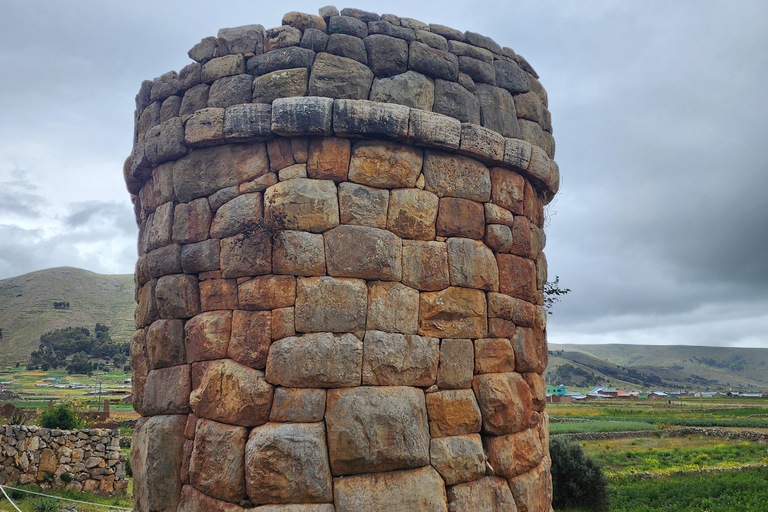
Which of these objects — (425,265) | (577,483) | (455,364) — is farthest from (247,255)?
(577,483)

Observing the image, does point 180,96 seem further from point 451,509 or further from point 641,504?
point 641,504

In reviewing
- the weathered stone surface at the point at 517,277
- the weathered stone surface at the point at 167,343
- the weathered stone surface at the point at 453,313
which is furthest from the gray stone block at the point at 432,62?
the weathered stone surface at the point at 167,343

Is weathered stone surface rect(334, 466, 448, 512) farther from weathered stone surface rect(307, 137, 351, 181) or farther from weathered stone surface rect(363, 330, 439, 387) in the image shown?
weathered stone surface rect(307, 137, 351, 181)

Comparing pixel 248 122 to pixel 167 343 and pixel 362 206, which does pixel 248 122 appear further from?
pixel 167 343

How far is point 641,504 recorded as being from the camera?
1239cm

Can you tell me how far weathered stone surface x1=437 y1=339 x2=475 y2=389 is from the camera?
4645mm

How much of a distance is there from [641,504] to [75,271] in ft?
346

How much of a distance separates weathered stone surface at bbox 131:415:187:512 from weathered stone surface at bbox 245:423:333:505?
3.11 ft

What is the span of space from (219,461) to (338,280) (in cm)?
165

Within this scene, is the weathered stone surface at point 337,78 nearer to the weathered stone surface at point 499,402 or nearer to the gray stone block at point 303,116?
the gray stone block at point 303,116

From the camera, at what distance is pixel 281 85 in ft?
15.9

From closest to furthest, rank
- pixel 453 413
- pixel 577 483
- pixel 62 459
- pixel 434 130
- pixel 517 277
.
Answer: pixel 453 413
pixel 434 130
pixel 517 277
pixel 577 483
pixel 62 459

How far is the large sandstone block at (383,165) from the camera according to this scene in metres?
4.70

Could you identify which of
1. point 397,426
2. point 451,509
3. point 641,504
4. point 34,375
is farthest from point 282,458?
point 34,375
